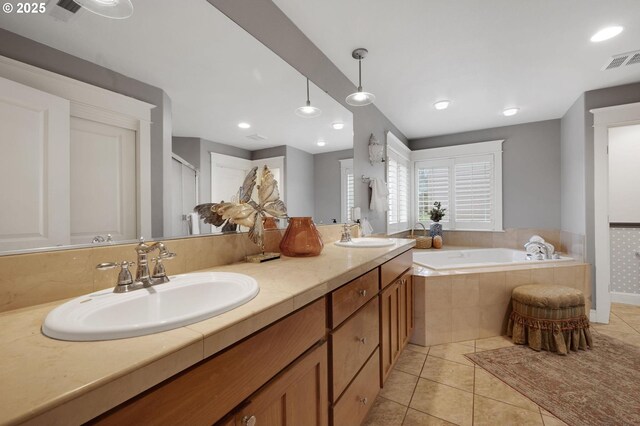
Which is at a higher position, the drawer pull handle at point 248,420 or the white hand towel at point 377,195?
the white hand towel at point 377,195

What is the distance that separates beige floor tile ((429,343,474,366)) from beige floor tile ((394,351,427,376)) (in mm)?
117

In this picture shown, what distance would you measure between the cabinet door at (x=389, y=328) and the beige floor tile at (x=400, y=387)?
0.71ft

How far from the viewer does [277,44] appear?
1.64 meters

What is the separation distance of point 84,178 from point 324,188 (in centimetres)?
144

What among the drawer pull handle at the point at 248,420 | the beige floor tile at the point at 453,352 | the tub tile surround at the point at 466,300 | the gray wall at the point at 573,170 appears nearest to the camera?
the drawer pull handle at the point at 248,420

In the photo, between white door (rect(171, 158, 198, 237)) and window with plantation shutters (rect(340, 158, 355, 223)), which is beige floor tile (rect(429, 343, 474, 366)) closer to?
window with plantation shutters (rect(340, 158, 355, 223))

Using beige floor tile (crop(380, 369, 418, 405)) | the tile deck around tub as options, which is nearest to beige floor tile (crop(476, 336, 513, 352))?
the tile deck around tub

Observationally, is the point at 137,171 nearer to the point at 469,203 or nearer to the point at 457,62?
the point at 457,62

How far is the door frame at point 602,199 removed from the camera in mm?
2729

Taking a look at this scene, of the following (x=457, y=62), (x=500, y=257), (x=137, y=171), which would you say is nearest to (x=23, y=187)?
(x=137, y=171)

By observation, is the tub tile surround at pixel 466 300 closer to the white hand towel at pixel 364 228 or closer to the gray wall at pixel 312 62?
the white hand towel at pixel 364 228

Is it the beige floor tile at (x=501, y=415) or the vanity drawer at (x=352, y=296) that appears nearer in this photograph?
the vanity drawer at (x=352, y=296)

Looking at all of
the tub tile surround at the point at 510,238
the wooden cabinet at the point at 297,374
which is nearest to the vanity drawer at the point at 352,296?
the wooden cabinet at the point at 297,374

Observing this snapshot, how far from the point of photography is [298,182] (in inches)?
71.9
